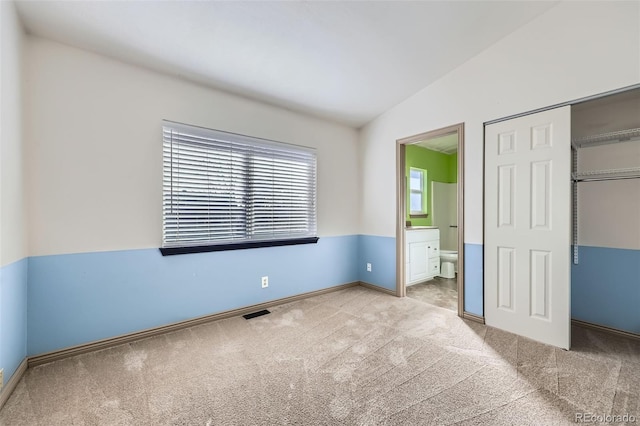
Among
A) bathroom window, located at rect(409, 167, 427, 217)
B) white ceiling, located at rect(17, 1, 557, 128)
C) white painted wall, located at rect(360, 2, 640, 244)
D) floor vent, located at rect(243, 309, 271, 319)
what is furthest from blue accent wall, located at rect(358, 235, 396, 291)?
white ceiling, located at rect(17, 1, 557, 128)

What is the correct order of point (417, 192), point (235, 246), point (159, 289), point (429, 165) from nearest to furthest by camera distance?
point (159, 289)
point (235, 246)
point (417, 192)
point (429, 165)

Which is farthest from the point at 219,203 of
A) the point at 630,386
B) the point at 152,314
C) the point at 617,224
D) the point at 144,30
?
the point at 617,224

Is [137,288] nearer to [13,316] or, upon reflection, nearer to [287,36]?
[13,316]

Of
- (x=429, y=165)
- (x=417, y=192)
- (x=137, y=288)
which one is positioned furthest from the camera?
(x=429, y=165)

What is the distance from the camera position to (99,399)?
157 centimetres

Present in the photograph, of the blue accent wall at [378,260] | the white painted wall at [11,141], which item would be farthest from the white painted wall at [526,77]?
the white painted wall at [11,141]

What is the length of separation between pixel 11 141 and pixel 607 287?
191 inches

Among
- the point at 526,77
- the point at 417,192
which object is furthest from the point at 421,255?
the point at 526,77

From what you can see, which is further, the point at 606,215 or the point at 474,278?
the point at 474,278

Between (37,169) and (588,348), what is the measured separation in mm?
Answer: 4513

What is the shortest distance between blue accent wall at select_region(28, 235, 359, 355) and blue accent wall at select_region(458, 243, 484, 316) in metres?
1.90

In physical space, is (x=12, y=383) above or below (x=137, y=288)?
below

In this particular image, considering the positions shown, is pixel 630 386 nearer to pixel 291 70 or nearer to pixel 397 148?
pixel 397 148

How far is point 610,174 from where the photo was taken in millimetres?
2199
